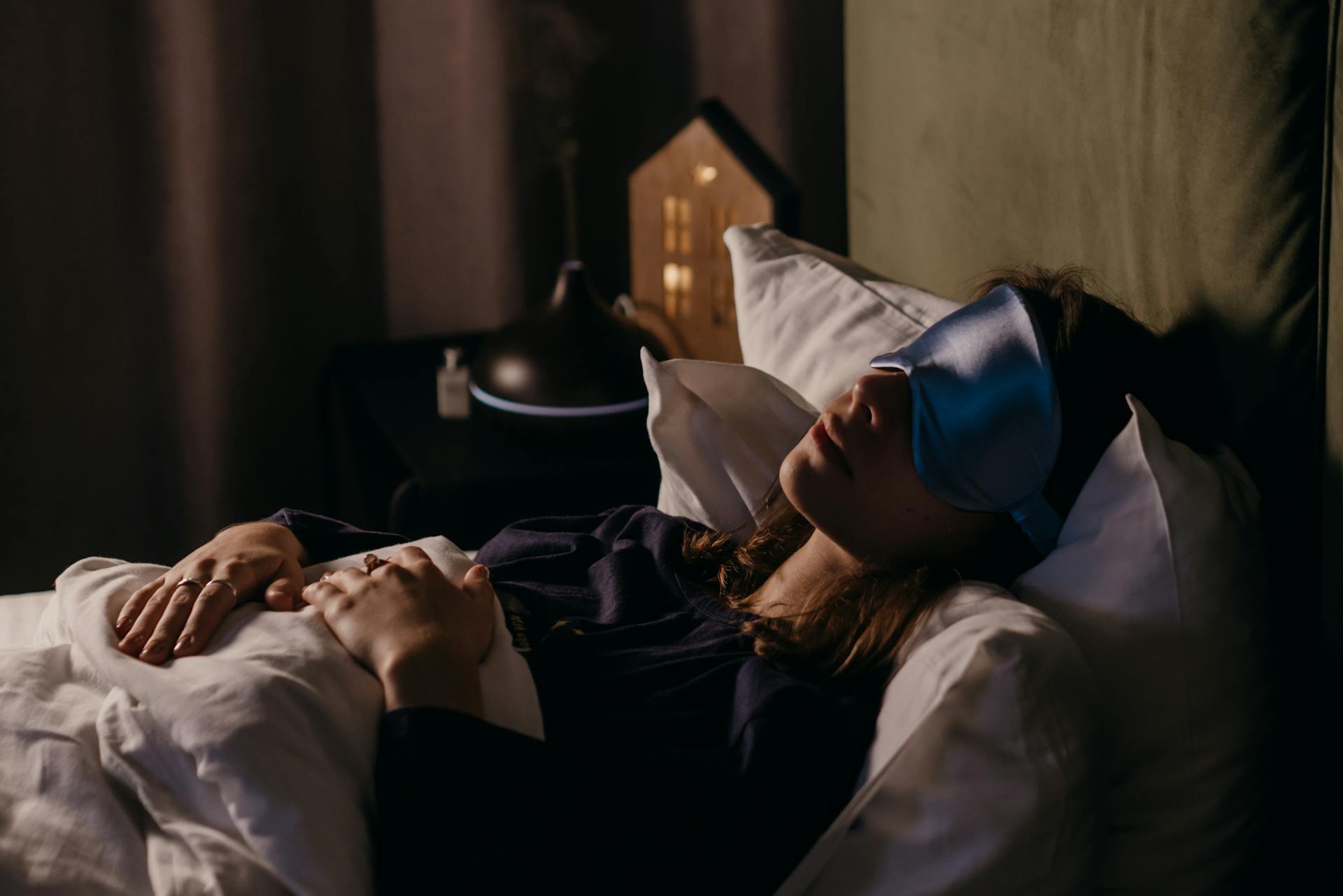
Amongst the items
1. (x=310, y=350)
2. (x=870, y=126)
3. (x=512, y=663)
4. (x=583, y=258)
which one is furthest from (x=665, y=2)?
(x=512, y=663)

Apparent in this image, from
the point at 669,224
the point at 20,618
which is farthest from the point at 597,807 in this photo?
the point at 669,224

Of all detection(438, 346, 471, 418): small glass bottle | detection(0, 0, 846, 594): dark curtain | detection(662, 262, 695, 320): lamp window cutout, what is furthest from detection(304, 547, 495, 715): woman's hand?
detection(0, 0, 846, 594): dark curtain

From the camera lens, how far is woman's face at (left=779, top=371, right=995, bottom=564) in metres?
1.01

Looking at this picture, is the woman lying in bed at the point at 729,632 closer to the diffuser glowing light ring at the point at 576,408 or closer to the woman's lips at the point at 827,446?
the woman's lips at the point at 827,446

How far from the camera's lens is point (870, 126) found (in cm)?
168

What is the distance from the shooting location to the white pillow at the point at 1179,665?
0.87m

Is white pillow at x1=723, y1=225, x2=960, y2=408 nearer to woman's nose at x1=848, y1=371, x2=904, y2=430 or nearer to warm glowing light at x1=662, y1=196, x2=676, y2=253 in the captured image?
woman's nose at x1=848, y1=371, x2=904, y2=430

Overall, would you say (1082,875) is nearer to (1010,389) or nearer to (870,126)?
(1010,389)

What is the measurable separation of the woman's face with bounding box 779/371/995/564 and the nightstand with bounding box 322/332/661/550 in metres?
0.65

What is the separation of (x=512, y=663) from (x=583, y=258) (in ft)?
4.99

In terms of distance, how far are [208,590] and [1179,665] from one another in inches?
29.0

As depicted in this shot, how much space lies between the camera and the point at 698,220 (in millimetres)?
1819

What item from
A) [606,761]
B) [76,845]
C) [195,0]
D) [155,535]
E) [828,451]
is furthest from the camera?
[155,535]

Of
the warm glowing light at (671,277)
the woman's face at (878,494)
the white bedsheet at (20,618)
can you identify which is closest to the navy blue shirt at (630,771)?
the woman's face at (878,494)
